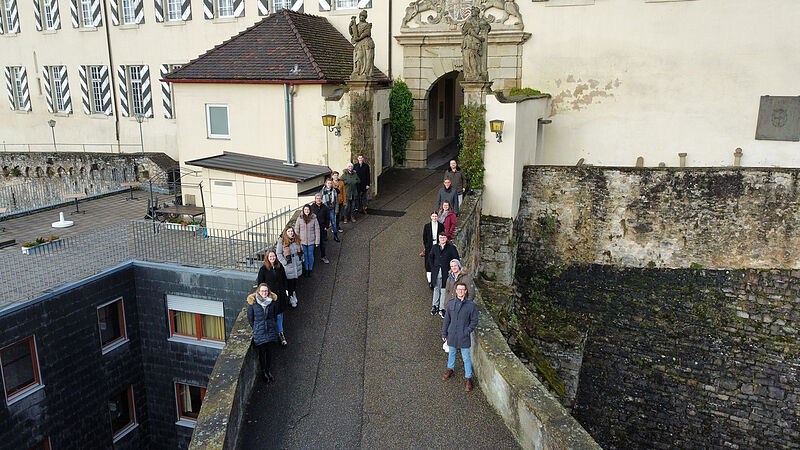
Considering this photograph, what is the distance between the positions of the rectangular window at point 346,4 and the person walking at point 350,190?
317 inches

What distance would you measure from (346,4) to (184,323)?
1073cm

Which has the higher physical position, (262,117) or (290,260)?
(262,117)

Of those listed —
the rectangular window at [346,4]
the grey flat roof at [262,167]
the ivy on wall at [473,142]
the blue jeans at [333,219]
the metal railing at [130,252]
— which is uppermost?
the rectangular window at [346,4]

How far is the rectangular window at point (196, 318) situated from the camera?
1457 centimetres

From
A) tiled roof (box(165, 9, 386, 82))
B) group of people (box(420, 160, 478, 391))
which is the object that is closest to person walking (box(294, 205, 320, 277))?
group of people (box(420, 160, 478, 391))

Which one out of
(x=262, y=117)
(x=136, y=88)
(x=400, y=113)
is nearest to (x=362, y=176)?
(x=262, y=117)

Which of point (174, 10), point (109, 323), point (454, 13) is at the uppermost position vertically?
point (174, 10)

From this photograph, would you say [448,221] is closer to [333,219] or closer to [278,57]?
[333,219]

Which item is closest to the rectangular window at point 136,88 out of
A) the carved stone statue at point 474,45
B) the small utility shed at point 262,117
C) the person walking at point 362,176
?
the small utility shed at point 262,117

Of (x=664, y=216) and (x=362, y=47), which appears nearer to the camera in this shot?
(x=664, y=216)

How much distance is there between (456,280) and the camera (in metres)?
8.59

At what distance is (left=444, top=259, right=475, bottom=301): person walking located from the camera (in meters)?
8.49

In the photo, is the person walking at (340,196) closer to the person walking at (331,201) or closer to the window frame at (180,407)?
the person walking at (331,201)

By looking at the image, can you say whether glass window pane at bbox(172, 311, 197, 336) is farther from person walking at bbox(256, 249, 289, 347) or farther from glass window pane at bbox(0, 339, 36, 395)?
person walking at bbox(256, 249, 289, 347)
